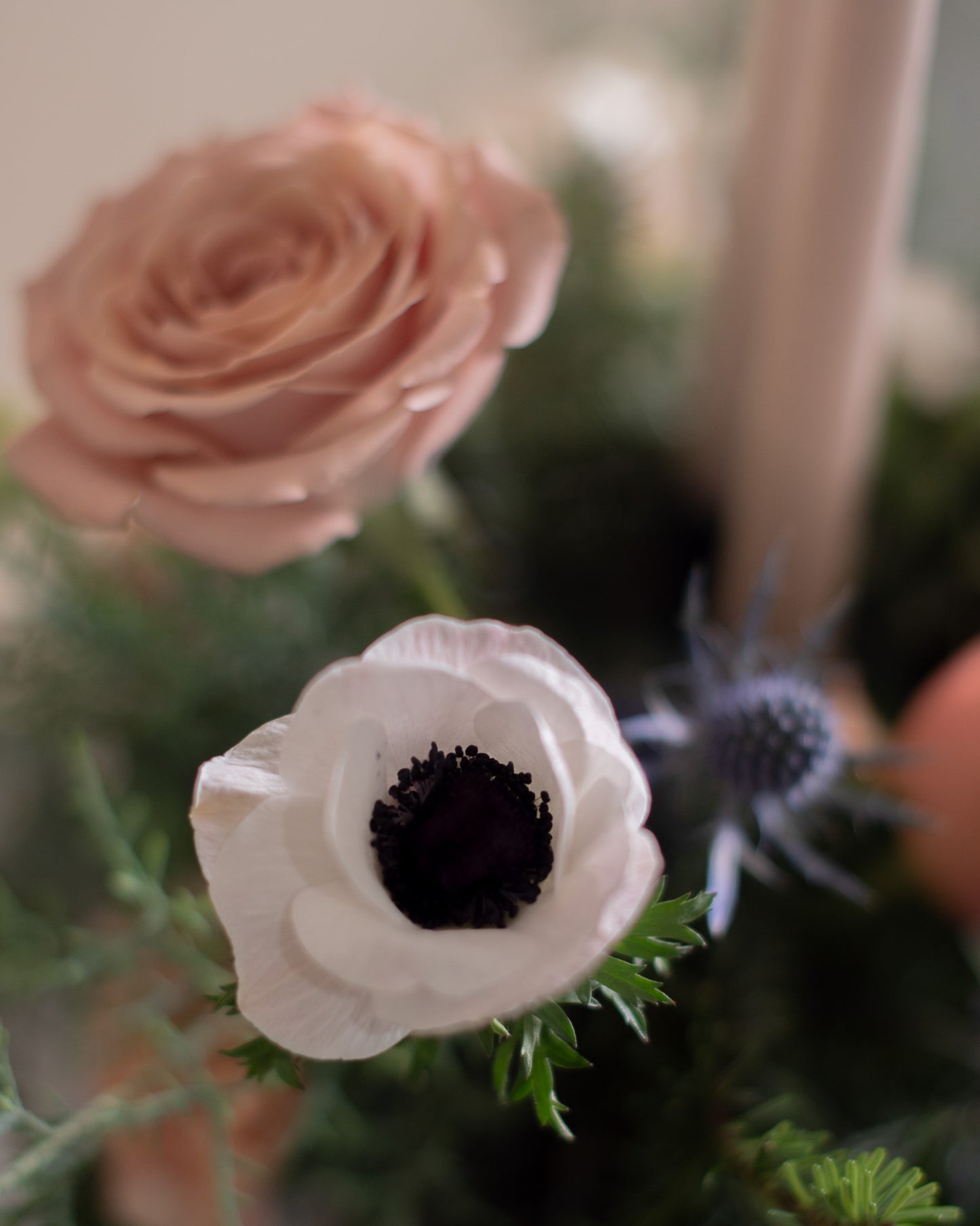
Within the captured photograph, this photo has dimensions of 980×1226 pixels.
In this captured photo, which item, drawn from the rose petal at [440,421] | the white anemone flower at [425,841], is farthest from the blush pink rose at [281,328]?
the white anemone flower at [425,841]

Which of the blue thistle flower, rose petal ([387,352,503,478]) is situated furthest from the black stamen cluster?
rose petal ([387,352,503,478])

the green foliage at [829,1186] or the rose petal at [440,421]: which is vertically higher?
the rose petal at [440,421]

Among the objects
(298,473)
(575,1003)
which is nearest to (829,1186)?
(575,1003)

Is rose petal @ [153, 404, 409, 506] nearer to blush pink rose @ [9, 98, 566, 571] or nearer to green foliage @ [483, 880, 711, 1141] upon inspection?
blush pink rose @ [9, 98, 566, 571]

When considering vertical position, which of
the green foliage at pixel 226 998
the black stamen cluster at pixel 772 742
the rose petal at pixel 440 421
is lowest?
the black stamen cluster at pixel 772 742

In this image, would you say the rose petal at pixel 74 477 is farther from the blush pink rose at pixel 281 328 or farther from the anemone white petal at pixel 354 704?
the anemone white petal at pixel 354 704

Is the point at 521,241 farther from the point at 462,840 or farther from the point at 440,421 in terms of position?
the point at 462,840

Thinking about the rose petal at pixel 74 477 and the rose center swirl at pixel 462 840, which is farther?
the rose petal at pixel 74 477
